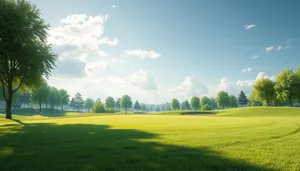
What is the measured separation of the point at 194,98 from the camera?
134125mm

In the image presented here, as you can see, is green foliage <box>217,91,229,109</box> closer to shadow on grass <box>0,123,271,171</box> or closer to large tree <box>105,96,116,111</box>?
large tree <box>105,96,116,111</box>

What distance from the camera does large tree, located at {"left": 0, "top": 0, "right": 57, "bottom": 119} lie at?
23469 millimetres

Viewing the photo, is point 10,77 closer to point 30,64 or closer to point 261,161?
point 30,64

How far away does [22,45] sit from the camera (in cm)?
2531

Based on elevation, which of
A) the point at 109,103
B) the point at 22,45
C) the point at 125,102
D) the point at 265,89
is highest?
the point at 22,45

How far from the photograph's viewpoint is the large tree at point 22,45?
77.0 feet

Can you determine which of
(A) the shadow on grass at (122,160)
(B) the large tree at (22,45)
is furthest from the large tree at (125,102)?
(A) the shadow on grass at (122,160)

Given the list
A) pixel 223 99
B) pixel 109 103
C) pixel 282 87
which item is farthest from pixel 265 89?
pixel 109 103

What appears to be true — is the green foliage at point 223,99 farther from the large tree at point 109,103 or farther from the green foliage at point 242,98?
the large tree at point 109,103

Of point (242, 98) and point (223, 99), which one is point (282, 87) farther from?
point (242, 98)

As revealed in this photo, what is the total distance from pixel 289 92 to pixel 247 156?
71.0m

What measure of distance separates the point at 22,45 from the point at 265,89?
8015 centimetres

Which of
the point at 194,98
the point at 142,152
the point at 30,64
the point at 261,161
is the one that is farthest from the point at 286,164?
the point at 194,98

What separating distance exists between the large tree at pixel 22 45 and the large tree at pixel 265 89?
2932 inches
